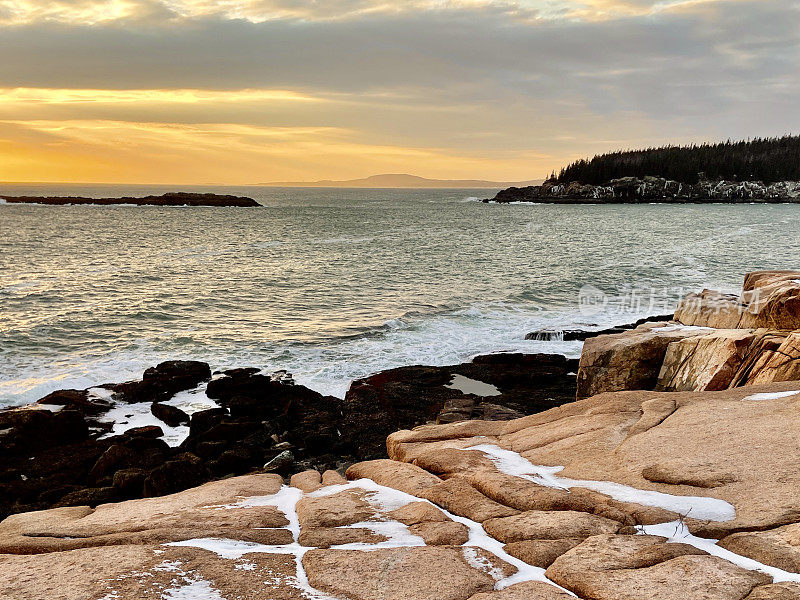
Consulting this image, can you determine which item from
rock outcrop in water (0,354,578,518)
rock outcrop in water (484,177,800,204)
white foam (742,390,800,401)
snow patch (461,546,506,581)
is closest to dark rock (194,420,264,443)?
rock outcrop in water (0,354,578,518)

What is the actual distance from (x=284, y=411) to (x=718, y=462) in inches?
564

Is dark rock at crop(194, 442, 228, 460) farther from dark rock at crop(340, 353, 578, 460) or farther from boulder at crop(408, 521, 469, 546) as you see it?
boulder at crop(408, 521, 469, 546)

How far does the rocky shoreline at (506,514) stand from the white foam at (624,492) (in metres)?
0.03

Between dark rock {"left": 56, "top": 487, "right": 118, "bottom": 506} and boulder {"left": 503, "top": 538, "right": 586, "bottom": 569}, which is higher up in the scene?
boulder {"left": 503, "top": 538, "right": 586, "bottom": 569}

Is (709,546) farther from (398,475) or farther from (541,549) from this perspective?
(398,475)

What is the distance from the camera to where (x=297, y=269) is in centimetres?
5347

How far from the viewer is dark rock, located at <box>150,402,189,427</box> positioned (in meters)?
19.8

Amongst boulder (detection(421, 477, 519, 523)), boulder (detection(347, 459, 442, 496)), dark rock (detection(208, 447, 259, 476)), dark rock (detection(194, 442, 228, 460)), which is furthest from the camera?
dark rock (detection(194, 442, 228, 460))

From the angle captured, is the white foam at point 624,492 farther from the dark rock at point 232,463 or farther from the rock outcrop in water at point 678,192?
the rock outcrop in water at point 678,192

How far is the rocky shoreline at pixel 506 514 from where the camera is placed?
5906 millimetres

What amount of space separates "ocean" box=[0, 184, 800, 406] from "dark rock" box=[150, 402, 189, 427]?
453cm

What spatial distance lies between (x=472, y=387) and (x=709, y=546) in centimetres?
1591

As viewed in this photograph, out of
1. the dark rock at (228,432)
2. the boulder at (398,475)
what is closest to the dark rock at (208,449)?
the dark rock at (228,432)
